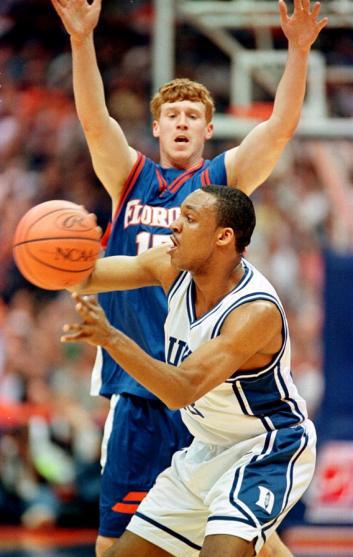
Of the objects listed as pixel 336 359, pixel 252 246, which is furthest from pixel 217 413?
pixel 252 246

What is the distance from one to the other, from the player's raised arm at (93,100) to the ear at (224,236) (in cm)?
109

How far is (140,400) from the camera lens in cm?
541

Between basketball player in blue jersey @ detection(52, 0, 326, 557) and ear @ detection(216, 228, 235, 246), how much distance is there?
2.66 ft

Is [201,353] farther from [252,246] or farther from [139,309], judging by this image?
[252,246]

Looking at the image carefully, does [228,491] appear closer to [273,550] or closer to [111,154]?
[273,550]

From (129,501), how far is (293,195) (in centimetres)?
708

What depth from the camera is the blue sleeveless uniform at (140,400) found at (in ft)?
17.6

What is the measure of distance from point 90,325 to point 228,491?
1.06m

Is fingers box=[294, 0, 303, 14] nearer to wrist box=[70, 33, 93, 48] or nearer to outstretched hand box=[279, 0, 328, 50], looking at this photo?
outstretched hand box=[279, 0, 328, 50]

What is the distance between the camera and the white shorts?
14.6 feet

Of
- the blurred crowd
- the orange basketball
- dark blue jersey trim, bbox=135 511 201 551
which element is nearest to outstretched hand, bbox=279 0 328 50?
the orange basketball

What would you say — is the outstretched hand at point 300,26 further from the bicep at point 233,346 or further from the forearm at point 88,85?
the bicep at point 233,346

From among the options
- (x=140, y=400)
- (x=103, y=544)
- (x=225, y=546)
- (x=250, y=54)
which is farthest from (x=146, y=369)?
(x=250, y=54)

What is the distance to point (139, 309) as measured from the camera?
540cm
